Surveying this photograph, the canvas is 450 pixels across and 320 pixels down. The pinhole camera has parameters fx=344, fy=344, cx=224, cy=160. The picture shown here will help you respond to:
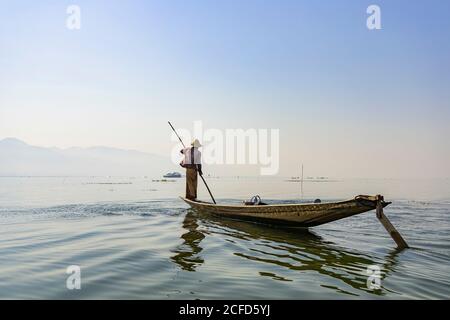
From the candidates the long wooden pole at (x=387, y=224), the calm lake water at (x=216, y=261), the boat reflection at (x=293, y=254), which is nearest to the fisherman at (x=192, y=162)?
the calm lake water at (x=216, y=261)

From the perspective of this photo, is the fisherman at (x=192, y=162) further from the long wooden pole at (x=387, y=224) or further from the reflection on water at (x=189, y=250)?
the long wooden pole at (x=387, y=224)

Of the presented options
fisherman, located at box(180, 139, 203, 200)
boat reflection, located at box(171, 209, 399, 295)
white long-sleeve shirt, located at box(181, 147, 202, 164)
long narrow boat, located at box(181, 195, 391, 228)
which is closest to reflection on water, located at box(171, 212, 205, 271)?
boat reflection, located at box(171, 209, 399, 295)

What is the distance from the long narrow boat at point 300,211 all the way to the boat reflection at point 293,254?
478 millimetres

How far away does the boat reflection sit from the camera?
788 centimetres

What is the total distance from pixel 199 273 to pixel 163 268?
37.7 inches

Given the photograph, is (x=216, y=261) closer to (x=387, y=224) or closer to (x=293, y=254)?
(x=293, y=254)

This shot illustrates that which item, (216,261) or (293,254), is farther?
(293,254)

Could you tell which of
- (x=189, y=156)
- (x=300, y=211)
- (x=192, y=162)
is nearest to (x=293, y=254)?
(x=300, y=211)

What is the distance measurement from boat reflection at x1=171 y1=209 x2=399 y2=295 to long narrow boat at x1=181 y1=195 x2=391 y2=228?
478mm

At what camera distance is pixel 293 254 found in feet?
32.1

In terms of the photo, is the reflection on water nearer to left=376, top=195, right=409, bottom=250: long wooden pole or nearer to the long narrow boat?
the long narrow boat

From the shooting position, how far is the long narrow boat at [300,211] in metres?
10.5

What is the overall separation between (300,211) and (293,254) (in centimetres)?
295
